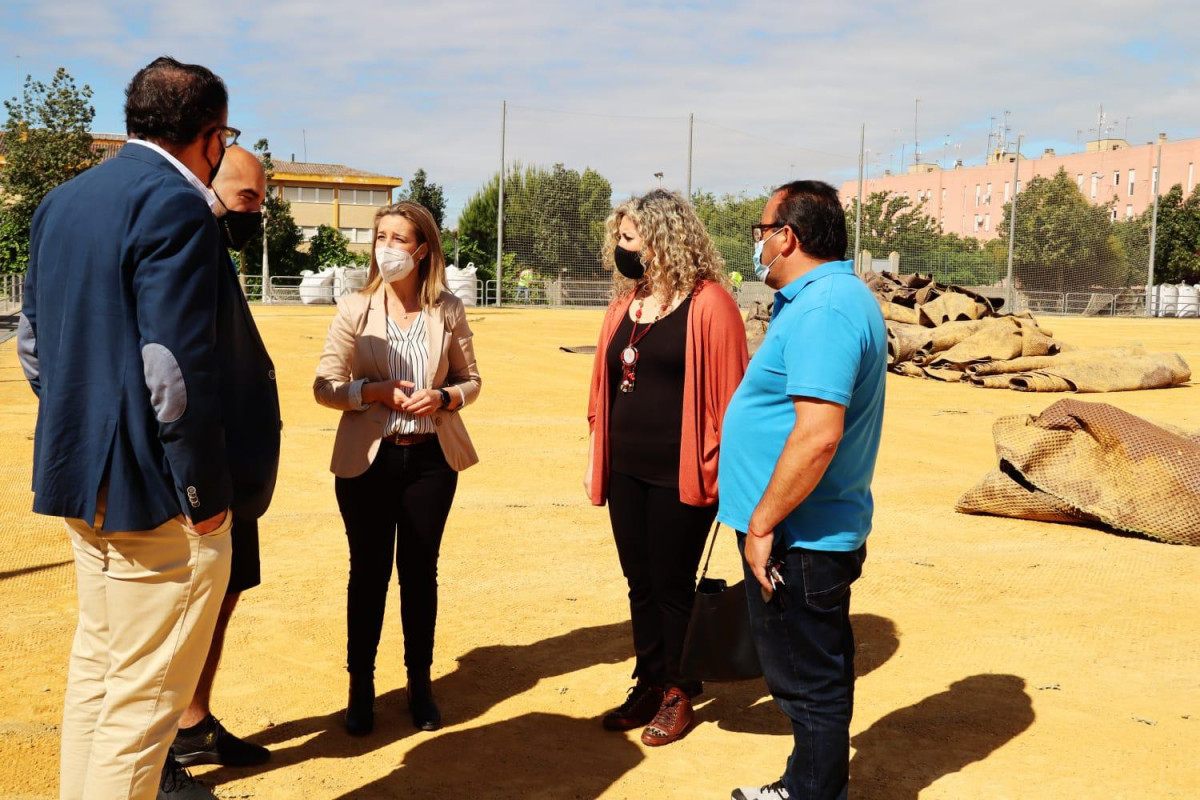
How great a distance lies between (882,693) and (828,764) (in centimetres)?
151

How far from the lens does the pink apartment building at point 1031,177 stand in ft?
216

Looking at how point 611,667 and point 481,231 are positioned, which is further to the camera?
point 481,231

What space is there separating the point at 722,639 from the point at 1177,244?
174 feet

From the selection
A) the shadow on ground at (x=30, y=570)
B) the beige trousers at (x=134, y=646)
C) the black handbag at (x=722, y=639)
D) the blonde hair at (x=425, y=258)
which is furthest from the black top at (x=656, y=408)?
the shadow on ground at (x=30, y=570)

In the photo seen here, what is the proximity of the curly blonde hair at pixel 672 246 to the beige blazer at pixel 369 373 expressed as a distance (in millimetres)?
685

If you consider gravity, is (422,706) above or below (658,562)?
below

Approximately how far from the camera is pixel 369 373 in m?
3.99

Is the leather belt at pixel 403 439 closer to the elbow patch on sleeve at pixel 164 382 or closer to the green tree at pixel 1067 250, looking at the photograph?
the elbow patch on sleeve at pixel 164 382

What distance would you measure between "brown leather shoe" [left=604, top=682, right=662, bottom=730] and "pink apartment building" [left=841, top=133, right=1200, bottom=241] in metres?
57.4

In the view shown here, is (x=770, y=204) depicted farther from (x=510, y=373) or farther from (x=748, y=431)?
(x=510, y=373)

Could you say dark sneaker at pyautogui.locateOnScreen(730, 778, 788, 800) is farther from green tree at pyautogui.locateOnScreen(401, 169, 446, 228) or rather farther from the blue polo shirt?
green tree at pyautogui.locateOnScreen(401, 169, 446, 228)

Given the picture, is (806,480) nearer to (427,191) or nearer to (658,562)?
(658,562)

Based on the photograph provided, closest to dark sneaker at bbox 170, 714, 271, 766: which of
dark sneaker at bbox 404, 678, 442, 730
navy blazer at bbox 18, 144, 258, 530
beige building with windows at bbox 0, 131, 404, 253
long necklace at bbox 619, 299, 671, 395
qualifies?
dark sneaker at bbox 404, 678, 442, 730

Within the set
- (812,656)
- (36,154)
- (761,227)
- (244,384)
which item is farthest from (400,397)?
(36,154)
